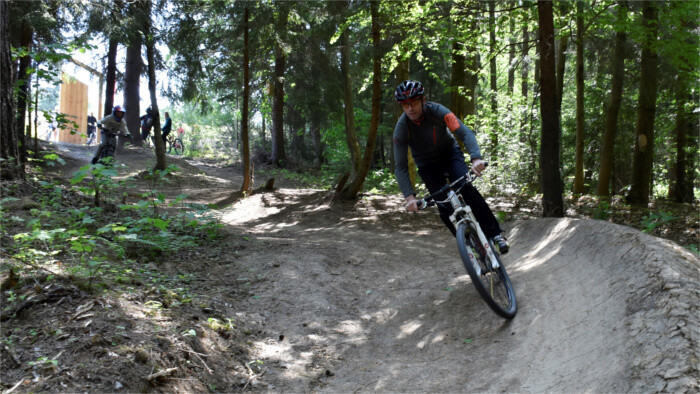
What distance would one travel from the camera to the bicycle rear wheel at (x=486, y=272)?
4605 mm

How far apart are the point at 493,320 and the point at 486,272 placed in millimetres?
505

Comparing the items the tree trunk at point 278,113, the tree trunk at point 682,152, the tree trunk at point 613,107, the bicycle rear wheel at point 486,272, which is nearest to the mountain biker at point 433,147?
the bicycle rear wheel at point 486,272

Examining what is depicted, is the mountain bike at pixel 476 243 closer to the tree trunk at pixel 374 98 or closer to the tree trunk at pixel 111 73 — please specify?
the tree trunk at pixel 374 98

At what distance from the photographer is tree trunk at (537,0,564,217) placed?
8.48 meters

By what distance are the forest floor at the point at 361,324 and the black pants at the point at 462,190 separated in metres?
0.85

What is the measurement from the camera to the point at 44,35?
Answer: 1285 centimetres

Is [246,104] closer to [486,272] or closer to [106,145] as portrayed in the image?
[106,145]

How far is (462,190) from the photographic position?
Result: 534 centimetres

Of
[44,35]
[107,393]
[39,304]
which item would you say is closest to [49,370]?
[107,393]

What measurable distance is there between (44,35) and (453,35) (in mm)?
11169

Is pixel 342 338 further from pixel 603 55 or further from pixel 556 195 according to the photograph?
pixel 603 55

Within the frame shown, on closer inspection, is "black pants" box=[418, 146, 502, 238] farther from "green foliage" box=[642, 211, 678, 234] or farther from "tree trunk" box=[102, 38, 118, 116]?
"tree trunk" box=[102, 38, 118, 116]

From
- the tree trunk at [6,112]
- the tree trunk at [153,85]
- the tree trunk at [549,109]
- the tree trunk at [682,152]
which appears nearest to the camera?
the tree trunk at [6,112]

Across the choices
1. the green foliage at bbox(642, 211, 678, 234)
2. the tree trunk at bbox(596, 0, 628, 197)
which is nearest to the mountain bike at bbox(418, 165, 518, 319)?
the green foliage at bbox(642, 211, 678, 234)
